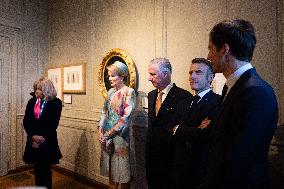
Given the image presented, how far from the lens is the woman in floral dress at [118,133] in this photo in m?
3.01

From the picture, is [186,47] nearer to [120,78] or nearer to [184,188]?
[120,78]

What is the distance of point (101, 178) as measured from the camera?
4.07m

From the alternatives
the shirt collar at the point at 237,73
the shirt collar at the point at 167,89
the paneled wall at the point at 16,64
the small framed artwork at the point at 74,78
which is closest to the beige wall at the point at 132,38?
the small framed artwork at the point at 74,78

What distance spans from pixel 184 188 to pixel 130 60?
76.7 inches

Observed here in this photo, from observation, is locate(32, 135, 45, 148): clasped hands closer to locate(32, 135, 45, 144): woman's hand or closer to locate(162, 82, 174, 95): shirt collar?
locate(32, 135, 45, 144): woman's hand

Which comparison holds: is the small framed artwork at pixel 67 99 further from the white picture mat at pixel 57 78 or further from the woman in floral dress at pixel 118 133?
the woman in floral dress at pixel 118 133

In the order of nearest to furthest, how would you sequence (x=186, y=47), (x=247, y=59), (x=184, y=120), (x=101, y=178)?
(x=247, y=59)
(x=184, y=120)
(x=186, y=47)
(x=101, y=178)

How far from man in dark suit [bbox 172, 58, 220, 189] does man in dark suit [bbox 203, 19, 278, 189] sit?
2.16 feet

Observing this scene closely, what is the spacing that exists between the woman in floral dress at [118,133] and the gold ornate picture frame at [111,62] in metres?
0.37

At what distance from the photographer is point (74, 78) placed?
180 inches

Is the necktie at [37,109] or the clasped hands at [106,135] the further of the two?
the necktie at [37,109]

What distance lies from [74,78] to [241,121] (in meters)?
3.76

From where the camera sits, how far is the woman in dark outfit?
11.1 feet

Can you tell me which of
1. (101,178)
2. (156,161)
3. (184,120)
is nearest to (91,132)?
(101,178)
